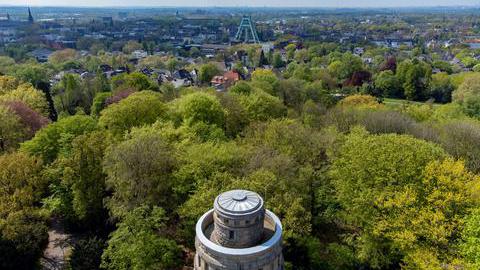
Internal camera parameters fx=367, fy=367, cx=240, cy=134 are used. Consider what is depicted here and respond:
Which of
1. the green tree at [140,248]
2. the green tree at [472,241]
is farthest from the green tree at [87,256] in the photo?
the green tree at [472,241]

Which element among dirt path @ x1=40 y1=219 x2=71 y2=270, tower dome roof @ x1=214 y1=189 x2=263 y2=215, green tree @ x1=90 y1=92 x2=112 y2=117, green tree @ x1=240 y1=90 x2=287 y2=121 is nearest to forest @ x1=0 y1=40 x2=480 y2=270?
dirt path @ x1=40 y1=219 x2=71 y2=270

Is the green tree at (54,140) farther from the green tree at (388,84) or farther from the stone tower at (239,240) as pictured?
the green tree at (388,84)

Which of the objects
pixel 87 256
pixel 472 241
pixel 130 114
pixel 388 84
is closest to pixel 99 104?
pixel 130 114

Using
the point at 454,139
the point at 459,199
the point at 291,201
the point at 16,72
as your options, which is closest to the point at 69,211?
the point at 291,201

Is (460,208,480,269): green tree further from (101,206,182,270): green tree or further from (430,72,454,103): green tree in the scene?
(430,72,454,103): green tree

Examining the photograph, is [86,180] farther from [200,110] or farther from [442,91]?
[442,91]

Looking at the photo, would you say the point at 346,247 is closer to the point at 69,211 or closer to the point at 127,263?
the point at 127,263
